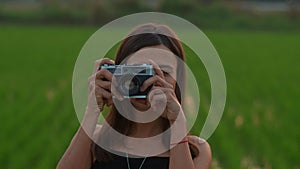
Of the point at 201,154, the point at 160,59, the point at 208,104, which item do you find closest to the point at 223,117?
the point at 208,104

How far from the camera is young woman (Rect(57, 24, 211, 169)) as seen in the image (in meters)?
2.27

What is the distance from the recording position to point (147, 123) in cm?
239

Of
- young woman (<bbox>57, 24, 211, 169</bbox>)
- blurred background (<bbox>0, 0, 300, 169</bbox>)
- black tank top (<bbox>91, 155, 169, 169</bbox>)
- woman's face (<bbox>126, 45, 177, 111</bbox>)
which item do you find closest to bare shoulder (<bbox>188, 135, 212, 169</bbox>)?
young woman (<bbox>57, 24, 211, 169</bbox>)

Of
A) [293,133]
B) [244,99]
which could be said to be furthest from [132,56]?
[244,99]

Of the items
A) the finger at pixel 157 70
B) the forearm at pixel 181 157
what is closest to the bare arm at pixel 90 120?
the finger at pixel 157 70

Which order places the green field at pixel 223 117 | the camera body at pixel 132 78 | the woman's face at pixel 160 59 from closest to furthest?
the camera body at pixel 132 78, the woman's face at pixel 160 59, the green field at pixel 223 117

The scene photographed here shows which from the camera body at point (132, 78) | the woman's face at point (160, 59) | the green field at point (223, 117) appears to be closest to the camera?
the camera body at point (132, 78)

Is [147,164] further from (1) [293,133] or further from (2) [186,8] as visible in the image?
(2) [186,8]

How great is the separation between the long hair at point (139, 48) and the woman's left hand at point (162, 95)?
0.11 m

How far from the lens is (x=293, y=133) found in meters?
6.29

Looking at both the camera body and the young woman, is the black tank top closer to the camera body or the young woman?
the young woman

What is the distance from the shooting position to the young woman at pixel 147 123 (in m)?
2.27

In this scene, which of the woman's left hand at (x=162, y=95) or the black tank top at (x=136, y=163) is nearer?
the woman's left hand at (x=162, y=95)

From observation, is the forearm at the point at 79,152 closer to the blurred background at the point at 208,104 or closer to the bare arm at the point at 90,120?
the bare arm at the point at 90,120
